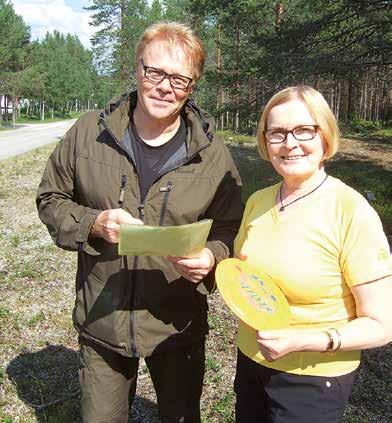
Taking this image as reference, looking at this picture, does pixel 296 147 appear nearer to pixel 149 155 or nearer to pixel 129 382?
pixel 149 155

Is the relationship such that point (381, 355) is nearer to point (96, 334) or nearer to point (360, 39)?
point (96, 334)

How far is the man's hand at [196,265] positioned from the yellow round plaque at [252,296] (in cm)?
18

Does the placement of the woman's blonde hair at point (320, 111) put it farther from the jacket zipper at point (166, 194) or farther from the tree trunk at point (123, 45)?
the tree trunk at point (123, 45)

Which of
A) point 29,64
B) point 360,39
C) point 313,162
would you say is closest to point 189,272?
point 313,162

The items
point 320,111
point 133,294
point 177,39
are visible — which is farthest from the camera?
point 133,294

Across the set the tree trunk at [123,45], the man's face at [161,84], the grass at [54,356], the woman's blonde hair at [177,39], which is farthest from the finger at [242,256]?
the tree trunk at [123,45]

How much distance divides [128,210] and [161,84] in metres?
0.54

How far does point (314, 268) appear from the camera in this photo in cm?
158

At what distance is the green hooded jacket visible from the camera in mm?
1980

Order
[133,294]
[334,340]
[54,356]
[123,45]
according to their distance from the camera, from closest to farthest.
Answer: [334,340] < [133,294] < [54,356] < [123,45]

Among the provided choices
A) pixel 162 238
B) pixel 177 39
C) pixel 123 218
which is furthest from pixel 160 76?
pixel 162 238

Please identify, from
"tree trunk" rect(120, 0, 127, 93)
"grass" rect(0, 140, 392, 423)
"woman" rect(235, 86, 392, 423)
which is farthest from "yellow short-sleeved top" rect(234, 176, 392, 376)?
"tree trunk" rect(120, 0, 127, 93)

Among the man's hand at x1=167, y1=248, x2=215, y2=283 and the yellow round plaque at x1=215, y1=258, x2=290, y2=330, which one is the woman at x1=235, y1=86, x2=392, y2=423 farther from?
the man's hand at x1=167, y1=248, x2=215, y2=283

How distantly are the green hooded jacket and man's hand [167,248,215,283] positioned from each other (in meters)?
0.08
